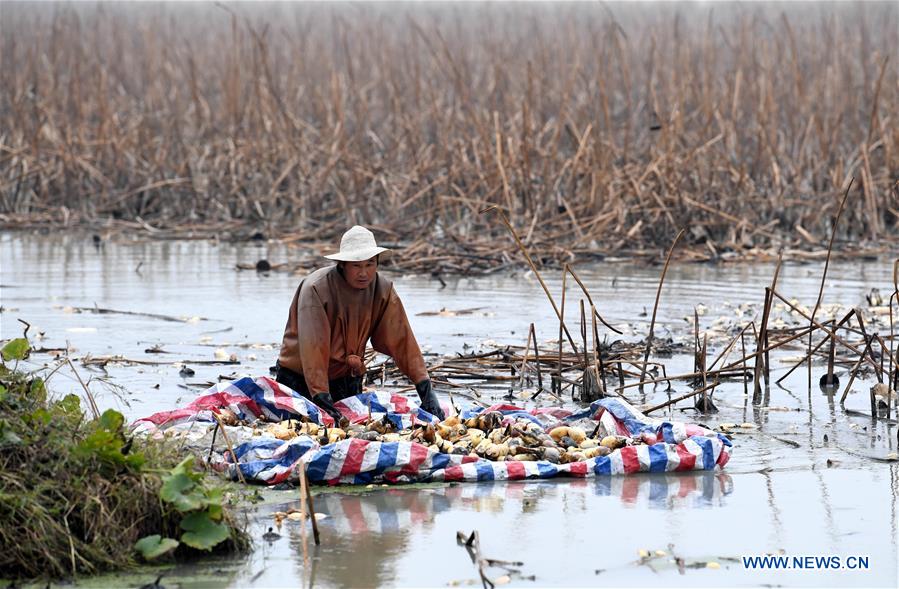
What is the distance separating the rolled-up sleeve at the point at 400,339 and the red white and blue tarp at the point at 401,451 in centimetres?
22

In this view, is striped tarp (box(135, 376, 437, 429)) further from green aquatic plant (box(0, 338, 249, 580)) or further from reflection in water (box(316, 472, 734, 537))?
green aquatic plant (box(0, 338, 249, 580))

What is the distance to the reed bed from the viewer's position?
12.3m

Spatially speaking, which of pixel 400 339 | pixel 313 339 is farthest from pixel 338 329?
pixel 400 339

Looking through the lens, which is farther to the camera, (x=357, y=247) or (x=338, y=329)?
(x=338, y=329)

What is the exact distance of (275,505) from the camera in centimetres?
467

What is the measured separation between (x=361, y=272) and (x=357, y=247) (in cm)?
11

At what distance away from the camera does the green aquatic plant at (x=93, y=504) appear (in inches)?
150

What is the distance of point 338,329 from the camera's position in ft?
19.5

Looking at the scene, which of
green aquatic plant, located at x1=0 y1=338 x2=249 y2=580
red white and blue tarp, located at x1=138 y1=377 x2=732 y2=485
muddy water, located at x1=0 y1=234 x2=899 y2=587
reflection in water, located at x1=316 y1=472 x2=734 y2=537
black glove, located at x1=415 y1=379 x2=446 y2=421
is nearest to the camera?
green aquatic plant, located at x1=0 y1=338 x2=249 y2=580

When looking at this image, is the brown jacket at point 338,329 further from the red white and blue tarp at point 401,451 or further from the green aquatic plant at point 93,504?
the green aquatic plant at point 93,504

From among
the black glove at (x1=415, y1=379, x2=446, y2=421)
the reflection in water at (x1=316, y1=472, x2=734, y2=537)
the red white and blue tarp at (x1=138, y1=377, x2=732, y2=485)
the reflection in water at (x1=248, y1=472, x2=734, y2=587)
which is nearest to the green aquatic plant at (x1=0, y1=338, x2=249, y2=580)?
the reflection in water at (x1=248, y1=472, x2=734, y2=587)

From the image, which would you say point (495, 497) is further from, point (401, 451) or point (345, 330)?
point (345, 330)

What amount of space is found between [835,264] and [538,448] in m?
7.25

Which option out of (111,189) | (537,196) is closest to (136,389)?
(537,196)
